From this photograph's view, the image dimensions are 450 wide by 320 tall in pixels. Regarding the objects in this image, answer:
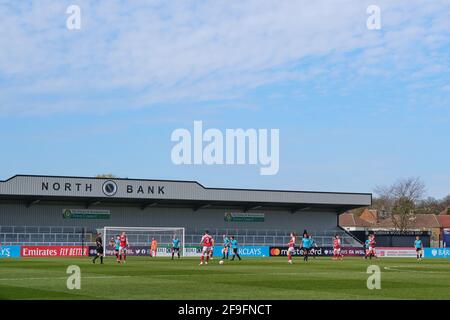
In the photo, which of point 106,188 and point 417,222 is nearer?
point 106,188

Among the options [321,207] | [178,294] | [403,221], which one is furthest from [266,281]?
[403,221]

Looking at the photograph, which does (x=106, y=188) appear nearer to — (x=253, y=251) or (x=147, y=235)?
(x=147, y=235)

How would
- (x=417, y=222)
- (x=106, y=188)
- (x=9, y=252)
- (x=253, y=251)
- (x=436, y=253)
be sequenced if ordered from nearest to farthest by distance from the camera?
(x=9, y=252)
(x=253, y=251)
(x=436, y=253)
(x=106, y=188)
(x=417, y=222)

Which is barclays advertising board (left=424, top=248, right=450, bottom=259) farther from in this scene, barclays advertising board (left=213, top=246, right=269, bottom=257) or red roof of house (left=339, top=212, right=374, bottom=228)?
red roof of house (left=339, top=212, right=374, bottom=228)

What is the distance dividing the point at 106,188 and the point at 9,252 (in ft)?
55.0

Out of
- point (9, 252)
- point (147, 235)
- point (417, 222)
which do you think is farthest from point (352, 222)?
point (9, 252)

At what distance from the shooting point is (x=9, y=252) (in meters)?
62.4

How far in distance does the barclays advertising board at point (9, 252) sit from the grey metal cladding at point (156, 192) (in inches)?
458

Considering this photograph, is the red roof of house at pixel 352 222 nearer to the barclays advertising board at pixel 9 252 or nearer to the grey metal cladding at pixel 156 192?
the grey metal cladding at pixel 156 192

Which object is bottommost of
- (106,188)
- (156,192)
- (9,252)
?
(9,252)

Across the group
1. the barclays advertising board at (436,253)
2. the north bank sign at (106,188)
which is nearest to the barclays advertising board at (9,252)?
the north bank sign at (106,188)

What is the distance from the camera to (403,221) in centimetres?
12331

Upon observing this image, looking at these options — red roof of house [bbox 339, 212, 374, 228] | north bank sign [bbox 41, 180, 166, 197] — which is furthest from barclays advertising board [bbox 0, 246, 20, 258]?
red roof of house [bbox 339, 212, 374, 228]

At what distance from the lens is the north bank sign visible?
75625 millimetres
